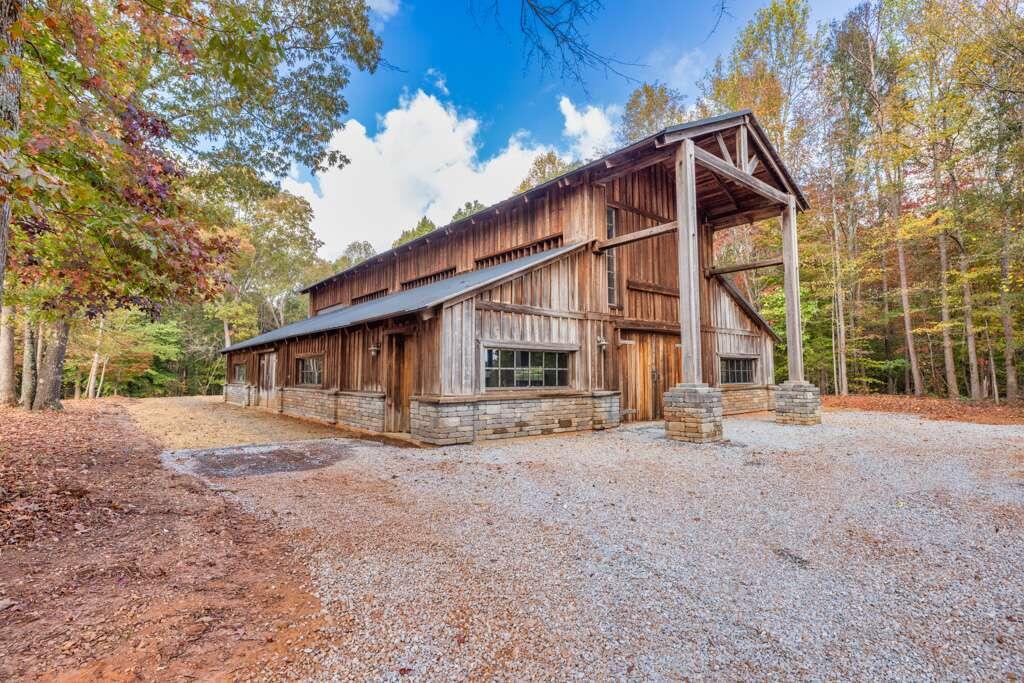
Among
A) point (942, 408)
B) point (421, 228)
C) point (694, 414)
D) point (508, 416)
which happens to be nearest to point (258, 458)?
point (508, 416)

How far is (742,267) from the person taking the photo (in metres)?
11.8

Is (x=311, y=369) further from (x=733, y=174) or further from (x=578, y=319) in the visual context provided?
(x=733, y=174)

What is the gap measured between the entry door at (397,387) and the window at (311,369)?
12.1 ft

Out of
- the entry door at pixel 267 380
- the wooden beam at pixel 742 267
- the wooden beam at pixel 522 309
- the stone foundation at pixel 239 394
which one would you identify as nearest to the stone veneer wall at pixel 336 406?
the entry door at pixel 267 380

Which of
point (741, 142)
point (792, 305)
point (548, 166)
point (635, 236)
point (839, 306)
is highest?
point (548, 166)

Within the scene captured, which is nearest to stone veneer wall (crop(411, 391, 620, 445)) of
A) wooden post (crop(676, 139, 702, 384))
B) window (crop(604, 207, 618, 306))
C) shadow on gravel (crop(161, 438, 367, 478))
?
shadow on gravel (crop(161, 438, 367, 478))

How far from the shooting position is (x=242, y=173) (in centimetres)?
1046

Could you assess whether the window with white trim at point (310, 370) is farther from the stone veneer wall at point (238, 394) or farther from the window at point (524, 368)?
the window at point (524, 368)

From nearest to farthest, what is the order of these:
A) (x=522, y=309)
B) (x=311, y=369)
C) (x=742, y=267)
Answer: (x=522, y=309) < (x=742, y=267) < (x=311, y=369)

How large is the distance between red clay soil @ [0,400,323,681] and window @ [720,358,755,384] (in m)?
13.1

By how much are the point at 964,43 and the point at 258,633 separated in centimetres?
2147

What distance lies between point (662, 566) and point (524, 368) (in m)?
6.31

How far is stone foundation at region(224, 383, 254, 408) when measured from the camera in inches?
704

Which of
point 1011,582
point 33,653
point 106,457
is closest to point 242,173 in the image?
point 106,457
